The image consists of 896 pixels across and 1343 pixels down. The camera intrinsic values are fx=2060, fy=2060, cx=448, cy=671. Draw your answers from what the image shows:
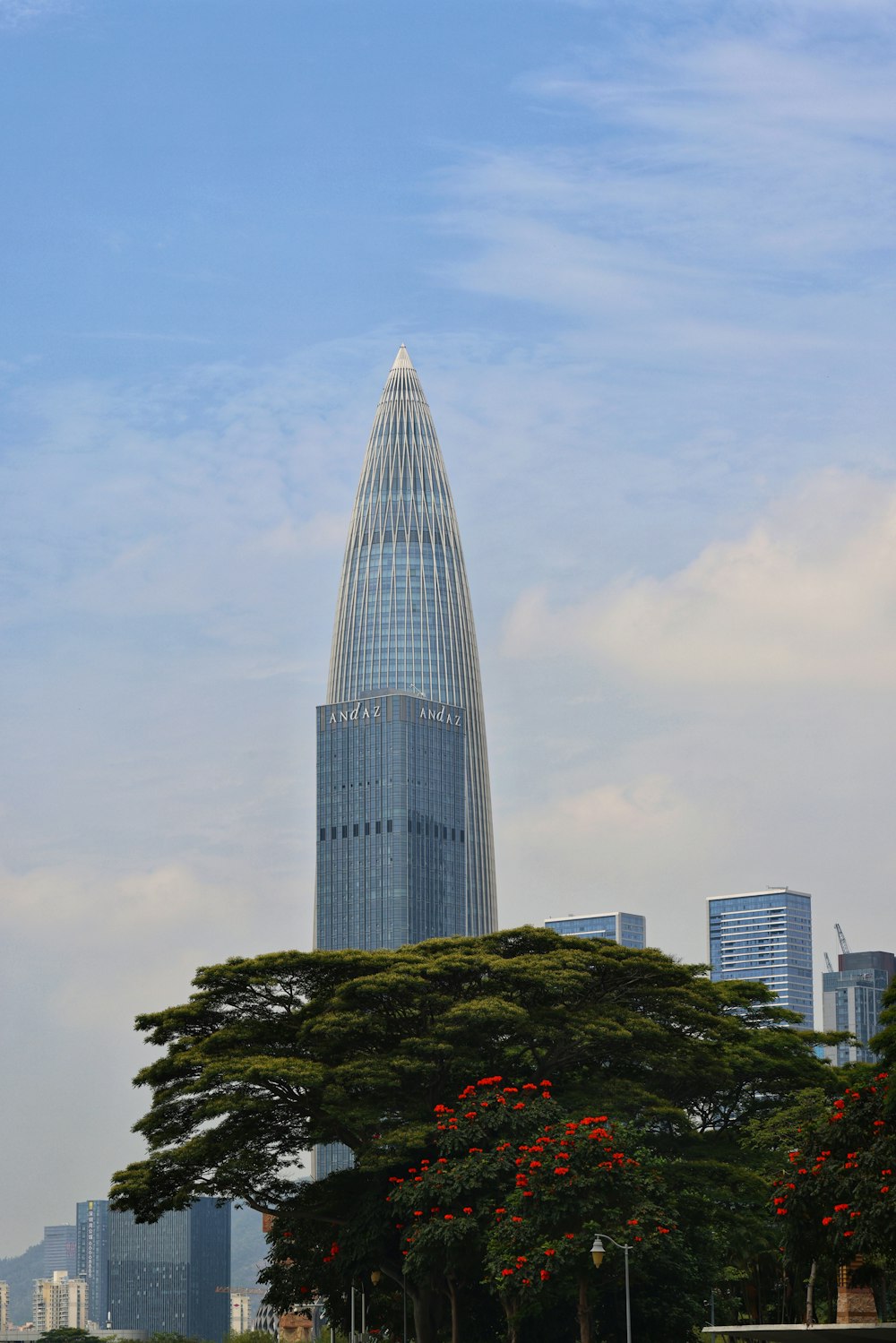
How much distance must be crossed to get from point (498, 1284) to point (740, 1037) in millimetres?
21004

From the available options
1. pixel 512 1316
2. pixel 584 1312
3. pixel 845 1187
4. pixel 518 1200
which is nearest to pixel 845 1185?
pixel 845 1187

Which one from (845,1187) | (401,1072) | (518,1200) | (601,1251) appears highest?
(401,1072)

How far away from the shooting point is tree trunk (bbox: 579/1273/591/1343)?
58.6 meters

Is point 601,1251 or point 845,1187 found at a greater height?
point 845,1187

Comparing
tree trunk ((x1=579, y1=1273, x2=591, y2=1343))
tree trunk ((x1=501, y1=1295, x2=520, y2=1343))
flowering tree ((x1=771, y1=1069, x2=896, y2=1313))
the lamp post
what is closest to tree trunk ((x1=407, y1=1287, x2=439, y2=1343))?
tree trunk ((x1=501, y1=1295, x2=520, y2=1343))

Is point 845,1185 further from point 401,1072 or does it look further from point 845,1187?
point 401,1072

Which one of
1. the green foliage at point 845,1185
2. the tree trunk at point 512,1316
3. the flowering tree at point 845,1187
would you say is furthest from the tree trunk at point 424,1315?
the green foliage at point 845,1185

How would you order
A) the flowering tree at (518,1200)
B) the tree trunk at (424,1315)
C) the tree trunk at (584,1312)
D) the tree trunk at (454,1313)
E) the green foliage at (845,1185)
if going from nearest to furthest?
1. the green foliage at (845,1185)
2. the flowering tree at (518,1200)
3. the tree trunk at (584,1312)
4. the tree trunk at (454,1313)
5. the tree trunk at (424,1315)

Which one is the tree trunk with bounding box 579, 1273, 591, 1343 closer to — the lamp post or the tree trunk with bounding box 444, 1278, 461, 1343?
the lamp post

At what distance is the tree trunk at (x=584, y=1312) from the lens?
58.6 meters

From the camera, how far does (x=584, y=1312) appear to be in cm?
5878

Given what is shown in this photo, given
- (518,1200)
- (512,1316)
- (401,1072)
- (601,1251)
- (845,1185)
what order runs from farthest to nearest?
(401,1072) < (512,1316) < (518,1200) < (601,1251) < (845,1185)

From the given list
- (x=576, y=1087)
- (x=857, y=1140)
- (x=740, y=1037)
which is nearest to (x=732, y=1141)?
(x=740, y=1037)

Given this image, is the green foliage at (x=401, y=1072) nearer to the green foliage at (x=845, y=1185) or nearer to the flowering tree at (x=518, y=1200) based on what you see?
the flowering tree at (x=518, y=1200)
